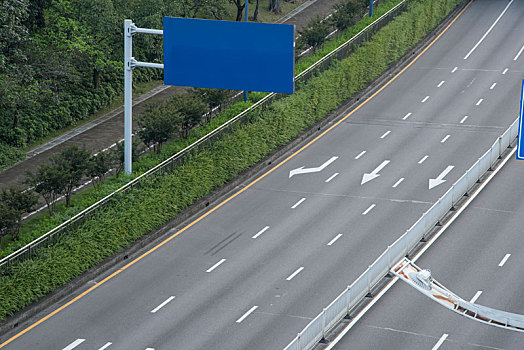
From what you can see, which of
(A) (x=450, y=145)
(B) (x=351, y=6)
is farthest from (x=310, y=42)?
(A) (x=450, y=145)

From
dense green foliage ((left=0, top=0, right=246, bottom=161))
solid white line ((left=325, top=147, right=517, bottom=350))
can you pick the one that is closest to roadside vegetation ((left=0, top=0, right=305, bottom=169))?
dense green foliage ((left=0, top=0, right=246, bottom=161))

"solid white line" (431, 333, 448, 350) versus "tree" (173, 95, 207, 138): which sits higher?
"tree" (173, 95, 207, 138)

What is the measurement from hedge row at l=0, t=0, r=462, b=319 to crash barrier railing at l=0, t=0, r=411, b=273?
24 centimetres

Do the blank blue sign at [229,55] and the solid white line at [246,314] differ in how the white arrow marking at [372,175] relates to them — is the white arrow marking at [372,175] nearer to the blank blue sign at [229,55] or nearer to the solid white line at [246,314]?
the blank blue sign at [229,55]

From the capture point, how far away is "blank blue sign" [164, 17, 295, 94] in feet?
105

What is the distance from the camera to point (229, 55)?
32.5 metres

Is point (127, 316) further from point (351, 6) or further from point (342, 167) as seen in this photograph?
point (351, 6)

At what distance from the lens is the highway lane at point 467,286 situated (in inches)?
1006

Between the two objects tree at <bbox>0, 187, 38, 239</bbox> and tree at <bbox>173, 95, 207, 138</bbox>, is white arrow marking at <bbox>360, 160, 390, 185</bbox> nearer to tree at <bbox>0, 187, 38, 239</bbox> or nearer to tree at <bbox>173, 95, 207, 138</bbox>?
tree at <bbox>173, 95, 207, 138</bbox>

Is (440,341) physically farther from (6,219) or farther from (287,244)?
(6,219)

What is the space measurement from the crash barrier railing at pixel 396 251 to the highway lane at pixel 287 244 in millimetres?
1006

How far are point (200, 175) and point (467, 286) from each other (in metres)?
12.2

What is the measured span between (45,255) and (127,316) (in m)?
3.52

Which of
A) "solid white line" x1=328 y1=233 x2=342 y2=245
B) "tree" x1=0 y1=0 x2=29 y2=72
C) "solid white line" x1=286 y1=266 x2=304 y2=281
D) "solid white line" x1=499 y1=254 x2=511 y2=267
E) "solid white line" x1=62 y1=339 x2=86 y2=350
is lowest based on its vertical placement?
"solid white line" x1=328 y1=233 x2=342 y2=245
